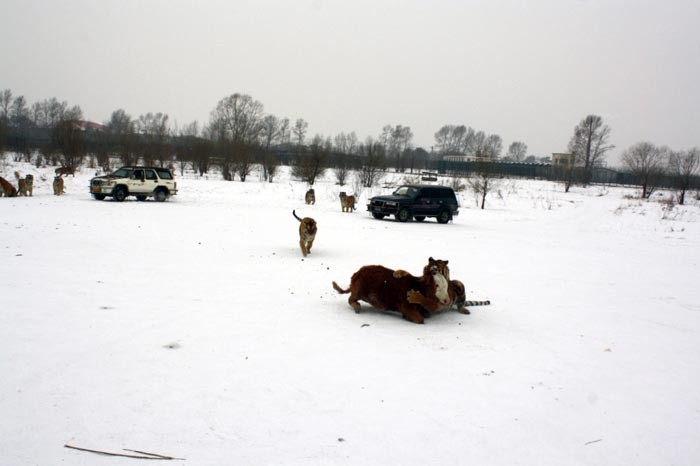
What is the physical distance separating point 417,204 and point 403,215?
912mm

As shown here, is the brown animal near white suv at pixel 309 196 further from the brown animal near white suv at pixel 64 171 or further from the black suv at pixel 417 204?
the brown animal near white suv at pixel 64 171

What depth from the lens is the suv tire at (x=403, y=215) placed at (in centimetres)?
2089

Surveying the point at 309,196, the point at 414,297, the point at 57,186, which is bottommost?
the point at 414,297

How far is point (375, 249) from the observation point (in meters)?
12.4

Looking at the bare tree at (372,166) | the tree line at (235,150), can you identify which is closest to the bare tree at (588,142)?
the tree line at (235,150)

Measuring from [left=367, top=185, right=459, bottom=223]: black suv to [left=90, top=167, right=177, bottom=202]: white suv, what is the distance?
11125 millimetres

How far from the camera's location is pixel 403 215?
68.7ft

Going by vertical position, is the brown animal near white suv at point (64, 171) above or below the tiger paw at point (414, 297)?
above

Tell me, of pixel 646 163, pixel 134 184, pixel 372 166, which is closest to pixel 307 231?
pixel 134 184

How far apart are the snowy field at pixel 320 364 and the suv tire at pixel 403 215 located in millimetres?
10109

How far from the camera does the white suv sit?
2192cm

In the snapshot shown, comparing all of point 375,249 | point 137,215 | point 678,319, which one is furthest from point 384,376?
point 137,215

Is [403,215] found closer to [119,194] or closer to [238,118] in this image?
[119,194]

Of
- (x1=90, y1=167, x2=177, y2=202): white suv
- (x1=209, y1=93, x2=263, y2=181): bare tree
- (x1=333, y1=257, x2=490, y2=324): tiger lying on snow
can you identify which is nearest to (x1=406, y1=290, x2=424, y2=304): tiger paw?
(x1=333, y1=257, x2=490, y2=324): tiger lying on snow
